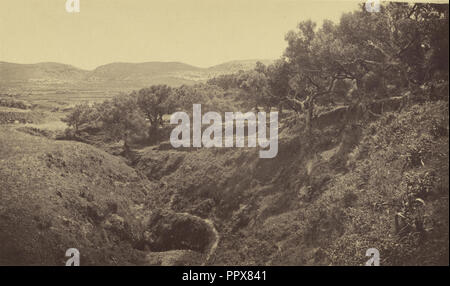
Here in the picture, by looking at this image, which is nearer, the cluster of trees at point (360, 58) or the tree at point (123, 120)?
the cluster of trees at point (360, 58)

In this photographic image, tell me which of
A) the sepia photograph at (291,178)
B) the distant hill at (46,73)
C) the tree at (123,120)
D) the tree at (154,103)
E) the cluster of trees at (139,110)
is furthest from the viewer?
the distant hill at (46,73)

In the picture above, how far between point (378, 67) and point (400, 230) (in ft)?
49.4

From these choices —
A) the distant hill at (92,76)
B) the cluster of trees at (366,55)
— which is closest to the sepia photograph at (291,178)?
the cluster of trees at (366,55)

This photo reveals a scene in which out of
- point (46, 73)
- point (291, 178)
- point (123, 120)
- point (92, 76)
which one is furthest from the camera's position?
point (46, 73)

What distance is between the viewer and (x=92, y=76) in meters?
76.5

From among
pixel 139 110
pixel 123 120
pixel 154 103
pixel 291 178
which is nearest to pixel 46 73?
pixel 139 110

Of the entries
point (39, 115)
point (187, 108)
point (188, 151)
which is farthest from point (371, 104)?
point (39, 115)

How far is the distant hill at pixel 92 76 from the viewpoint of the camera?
67525 mm

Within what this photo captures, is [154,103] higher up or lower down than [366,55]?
lower down

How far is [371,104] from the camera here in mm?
27266

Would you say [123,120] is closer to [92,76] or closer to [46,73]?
[92,76]

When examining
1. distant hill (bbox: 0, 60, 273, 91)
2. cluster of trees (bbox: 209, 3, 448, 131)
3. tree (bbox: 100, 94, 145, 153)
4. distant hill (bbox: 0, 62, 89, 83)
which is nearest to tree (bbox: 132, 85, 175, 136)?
tree (bbox: 100, 94, 145, 153)

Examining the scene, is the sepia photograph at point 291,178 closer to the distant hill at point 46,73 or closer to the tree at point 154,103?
the tree at point 154,103
